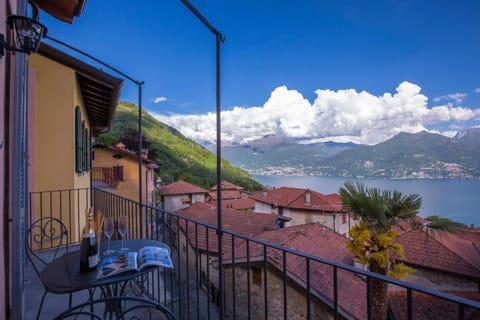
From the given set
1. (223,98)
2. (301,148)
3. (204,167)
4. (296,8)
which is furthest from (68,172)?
(301,148)

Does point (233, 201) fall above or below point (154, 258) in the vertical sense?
below

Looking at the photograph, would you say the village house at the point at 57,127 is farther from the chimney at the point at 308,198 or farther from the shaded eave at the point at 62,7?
the chimney at the point at 308,198

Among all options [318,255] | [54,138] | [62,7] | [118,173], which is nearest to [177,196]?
[118,173]

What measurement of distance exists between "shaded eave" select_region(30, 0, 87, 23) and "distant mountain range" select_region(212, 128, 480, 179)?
37935mm

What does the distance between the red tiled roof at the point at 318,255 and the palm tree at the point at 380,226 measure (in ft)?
2.12

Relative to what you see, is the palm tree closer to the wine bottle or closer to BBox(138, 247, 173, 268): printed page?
BBox(138, 247, 173, 268): printed page

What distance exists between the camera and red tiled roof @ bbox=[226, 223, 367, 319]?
19.6 ft

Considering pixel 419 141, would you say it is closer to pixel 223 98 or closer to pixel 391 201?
pixel 391 201

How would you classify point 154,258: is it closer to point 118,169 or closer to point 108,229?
point 108,229

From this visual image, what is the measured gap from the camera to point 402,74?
60562 millimetres

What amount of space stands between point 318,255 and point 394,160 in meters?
65.7

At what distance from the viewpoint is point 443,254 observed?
10.3 m

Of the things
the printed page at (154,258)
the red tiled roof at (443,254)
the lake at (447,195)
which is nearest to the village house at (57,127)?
the printed page at (154,258)

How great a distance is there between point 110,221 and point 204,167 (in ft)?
121
